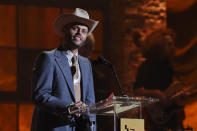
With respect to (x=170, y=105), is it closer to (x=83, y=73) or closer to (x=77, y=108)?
(x=83, y=73)

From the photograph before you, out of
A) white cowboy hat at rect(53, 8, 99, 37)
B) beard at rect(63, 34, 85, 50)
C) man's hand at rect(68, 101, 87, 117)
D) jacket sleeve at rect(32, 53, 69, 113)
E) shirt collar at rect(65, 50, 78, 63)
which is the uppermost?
white cowboy hat at rect(53, 8, 99, 37)

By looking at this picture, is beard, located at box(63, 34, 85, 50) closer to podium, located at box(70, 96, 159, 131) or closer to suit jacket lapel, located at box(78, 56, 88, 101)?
suit jacket lapel, located at box(78, 56, 88, 101)

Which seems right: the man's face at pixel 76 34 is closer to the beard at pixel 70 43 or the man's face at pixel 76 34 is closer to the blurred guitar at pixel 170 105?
the beard at pixel 70 43

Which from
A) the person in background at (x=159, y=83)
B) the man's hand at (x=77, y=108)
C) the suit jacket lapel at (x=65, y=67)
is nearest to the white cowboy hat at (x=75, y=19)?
the suit jacket lapel at (x=65, y=67)

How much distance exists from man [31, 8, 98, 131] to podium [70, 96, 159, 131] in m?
0.10

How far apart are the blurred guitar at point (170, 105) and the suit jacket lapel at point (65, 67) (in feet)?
8.12

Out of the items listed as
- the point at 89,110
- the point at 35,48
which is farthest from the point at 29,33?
the point at 89,110

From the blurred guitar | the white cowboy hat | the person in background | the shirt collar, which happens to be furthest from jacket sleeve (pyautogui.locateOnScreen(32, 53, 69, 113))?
the blurred guitar

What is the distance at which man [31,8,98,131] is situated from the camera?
349 centimetres

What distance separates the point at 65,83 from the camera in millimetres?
3631

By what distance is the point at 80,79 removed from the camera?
378cm

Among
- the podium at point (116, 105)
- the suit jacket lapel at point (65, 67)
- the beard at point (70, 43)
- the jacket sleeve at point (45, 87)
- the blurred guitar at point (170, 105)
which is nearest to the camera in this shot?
the podium at point (116, 105)

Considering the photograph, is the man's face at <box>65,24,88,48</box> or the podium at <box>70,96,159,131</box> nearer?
the podium at <box>70,96,159,131</box>

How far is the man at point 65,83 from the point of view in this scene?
3.49 meters
